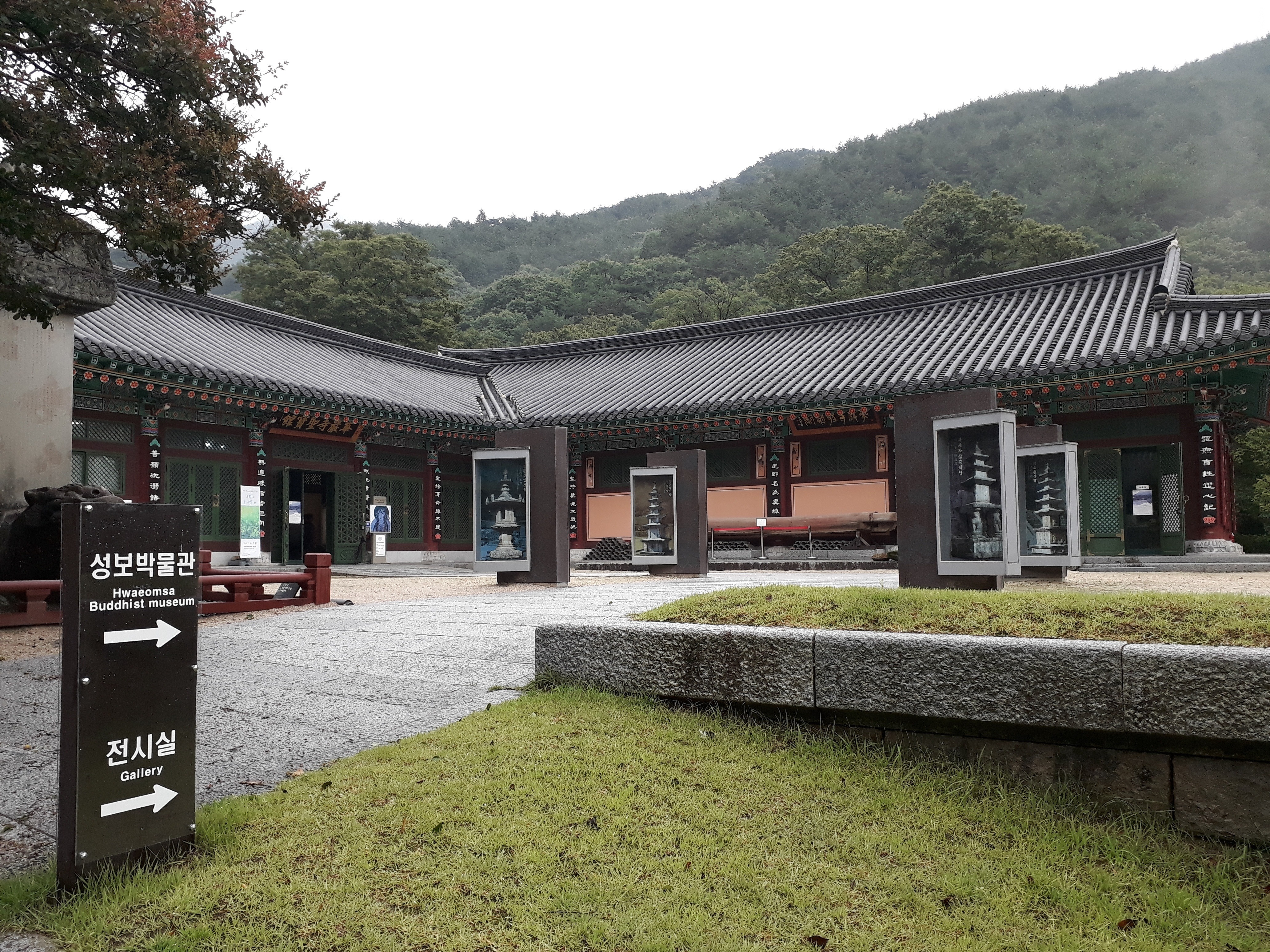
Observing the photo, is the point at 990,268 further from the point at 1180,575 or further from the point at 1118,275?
the point at 1180,575

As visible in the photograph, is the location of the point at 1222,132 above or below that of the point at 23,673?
above

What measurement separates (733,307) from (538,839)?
39.0 meters

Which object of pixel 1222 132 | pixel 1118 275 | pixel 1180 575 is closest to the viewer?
pixel 1180 575

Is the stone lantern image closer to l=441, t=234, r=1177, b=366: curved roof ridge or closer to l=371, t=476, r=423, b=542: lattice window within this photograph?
l=371, t=476, r=423, b=542: lattice window

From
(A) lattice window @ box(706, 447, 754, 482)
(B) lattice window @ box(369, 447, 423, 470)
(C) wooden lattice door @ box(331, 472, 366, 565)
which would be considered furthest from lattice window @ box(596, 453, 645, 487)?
(C) wooden lattice door @ box(331, 472, 366, 565)

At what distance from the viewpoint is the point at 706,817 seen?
127 inches

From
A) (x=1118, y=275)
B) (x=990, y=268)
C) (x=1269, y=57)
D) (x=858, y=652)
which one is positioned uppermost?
(x=1269, y=57)

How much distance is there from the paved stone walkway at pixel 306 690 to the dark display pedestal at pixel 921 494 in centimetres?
270

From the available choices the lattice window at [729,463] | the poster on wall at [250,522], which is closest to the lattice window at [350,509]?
the poster on wall at [250,522]

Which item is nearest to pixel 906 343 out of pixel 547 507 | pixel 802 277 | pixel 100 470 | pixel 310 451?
pixel 547 507

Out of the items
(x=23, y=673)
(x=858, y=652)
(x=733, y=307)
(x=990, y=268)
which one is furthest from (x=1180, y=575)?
(x=733, y=307)

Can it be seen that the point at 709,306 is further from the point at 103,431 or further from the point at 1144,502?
the point at 103,431

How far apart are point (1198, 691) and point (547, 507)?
947 cm

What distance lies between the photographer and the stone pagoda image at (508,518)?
480 inches
